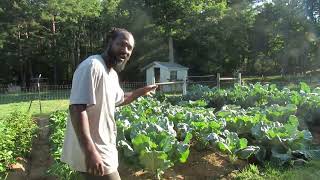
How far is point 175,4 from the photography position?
30688mm

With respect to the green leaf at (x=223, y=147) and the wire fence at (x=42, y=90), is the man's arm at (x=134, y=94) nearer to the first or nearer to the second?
the green leaf at (x=223, y=147)

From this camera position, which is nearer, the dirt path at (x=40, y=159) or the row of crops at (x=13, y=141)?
the row of crops at (x=13, y=141)

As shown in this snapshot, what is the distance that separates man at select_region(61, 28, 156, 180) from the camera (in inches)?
102

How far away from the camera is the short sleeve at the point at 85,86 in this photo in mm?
2592

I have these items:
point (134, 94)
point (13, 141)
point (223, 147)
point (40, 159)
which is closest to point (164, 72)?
point (40, 159)

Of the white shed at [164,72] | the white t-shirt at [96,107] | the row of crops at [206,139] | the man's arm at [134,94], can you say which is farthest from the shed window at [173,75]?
the white t-shirt at [96,107]

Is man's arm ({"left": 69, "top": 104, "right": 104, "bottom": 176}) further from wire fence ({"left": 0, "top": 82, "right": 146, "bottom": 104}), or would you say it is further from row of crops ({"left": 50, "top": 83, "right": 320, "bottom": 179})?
wire fence ({"left": 0, "top": 82, "right": 146, "bottom": 104})

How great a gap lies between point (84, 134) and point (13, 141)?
15.8ft

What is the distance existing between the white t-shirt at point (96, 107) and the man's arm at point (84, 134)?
0.05 m

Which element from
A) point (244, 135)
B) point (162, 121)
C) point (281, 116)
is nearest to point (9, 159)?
point (162, 121)

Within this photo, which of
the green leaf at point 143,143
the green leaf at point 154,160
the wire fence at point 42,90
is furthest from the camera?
the wire fence at point 42,90

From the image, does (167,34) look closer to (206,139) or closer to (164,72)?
(164,72)

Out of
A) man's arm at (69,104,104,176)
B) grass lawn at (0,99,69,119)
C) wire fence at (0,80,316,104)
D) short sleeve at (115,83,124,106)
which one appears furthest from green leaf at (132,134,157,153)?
wire fence at (0,80,316,104)

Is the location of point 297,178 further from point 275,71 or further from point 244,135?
point 275,71
